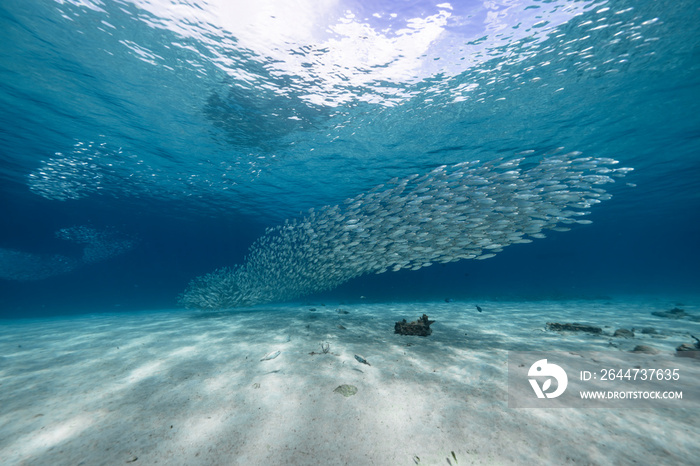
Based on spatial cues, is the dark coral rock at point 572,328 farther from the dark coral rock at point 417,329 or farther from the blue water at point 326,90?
the blue water at point 326,90

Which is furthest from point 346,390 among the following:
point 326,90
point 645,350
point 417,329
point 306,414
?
point 326,90

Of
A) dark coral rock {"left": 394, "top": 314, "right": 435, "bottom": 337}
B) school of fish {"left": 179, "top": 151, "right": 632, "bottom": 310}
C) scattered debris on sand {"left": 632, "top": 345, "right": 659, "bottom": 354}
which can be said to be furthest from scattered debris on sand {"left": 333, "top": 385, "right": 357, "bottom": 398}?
school of fish {"left": 179, "top": 151, "right": 632, "bottom": 310}

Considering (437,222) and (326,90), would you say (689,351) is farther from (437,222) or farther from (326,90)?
(326,90)

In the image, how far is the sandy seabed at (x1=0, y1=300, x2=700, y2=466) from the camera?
2486 mm

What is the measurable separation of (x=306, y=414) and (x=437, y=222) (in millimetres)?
8480

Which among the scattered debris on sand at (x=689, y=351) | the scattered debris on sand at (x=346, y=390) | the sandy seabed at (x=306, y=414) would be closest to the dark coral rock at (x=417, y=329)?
the sandy seabed at (x=306, y=414)

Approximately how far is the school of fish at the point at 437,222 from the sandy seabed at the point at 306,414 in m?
5.26

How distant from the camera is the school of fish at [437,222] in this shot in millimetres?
9883

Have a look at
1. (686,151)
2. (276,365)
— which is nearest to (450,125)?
(276,365)

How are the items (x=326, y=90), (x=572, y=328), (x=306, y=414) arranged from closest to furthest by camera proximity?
(x=306, y=414) → (x=572, y=328) → (x=326, y=90)

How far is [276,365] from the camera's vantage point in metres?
4.67

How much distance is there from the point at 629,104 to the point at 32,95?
30.1 metres

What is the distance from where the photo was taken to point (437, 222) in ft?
33.1

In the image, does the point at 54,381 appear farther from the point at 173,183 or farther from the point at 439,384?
the point at 173,183
